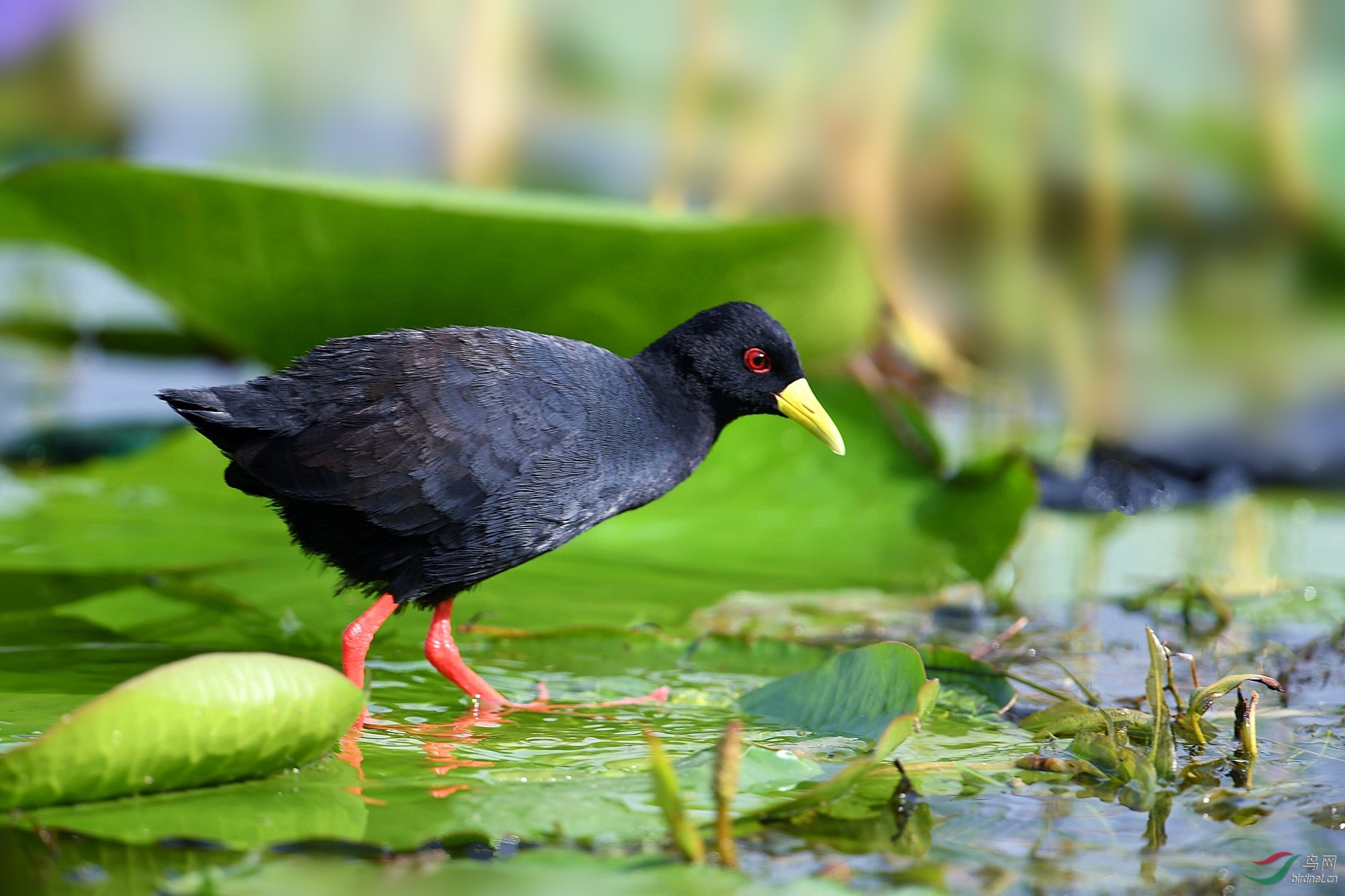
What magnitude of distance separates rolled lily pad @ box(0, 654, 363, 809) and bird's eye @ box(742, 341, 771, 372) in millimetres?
1097

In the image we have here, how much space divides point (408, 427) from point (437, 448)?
2.2 inches

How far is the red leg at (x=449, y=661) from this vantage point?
2.29 metres

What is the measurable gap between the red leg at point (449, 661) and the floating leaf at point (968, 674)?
0.68 metres

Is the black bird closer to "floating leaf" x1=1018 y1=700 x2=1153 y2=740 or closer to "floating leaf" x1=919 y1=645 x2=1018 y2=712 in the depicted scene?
"floating leaf" x1=919 y1=645 x2=1018 y2=712

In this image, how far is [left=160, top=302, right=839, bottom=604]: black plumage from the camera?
87.9 inches

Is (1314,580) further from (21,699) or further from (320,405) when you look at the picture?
(21,699)

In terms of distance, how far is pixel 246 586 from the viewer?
2814mm

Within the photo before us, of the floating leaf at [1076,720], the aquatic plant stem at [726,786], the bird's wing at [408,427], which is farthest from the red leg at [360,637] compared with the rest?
the floating leaf at [1076,720]

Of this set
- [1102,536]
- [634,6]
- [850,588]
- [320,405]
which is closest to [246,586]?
[320,405]

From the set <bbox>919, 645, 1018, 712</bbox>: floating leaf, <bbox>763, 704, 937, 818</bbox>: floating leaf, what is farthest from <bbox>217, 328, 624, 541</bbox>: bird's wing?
<bbox>763, 704, 937, 818</bbox>: floating leaf

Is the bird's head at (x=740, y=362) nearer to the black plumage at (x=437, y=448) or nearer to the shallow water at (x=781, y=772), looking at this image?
the black plumage at (x=437, y=448)

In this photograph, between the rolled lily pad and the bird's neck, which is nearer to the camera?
the rolled lily pad

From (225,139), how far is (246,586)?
379 centimetres

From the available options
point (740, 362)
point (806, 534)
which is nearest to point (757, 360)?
point (740, 362)
